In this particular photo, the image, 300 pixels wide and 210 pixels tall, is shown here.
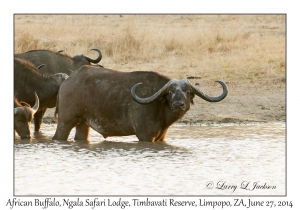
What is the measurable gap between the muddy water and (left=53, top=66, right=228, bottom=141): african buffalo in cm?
29

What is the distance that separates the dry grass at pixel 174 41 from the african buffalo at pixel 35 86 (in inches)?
178

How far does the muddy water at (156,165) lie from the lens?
9281 millimetres

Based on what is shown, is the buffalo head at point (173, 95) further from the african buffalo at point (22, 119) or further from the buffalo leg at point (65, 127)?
the african buffalo at point (22, 119)

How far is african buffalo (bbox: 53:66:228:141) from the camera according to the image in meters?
11.2

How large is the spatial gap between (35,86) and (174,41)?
7.74 meters

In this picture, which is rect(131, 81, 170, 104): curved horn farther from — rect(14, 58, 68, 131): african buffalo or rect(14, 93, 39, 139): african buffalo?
rect(14, 58, 68, 131): african buffalo

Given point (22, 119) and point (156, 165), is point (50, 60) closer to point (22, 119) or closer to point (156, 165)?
point (22, 119)

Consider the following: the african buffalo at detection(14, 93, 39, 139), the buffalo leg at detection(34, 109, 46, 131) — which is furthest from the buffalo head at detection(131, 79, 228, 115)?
the buffalo leg at detection(34, 109, 46, 131)

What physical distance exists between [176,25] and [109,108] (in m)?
12.1

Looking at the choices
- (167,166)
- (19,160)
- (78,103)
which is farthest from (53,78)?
(167,166)

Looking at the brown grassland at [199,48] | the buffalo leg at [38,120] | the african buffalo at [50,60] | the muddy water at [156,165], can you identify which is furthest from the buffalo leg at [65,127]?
the african buffalo at [50,60]

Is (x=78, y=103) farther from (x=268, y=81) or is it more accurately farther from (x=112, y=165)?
(x=268, y=81)

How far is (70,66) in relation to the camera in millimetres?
16391
